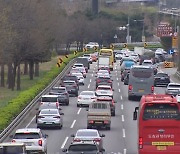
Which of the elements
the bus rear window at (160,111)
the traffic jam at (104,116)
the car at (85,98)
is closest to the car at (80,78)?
the traffic jam at (104,116)

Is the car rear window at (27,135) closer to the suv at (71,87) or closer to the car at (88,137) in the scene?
the car at (88,137)

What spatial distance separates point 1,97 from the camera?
6869 centimetres

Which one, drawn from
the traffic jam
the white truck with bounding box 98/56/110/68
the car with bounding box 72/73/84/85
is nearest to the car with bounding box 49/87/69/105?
the traffic jam

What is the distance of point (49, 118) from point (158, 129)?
677 inches

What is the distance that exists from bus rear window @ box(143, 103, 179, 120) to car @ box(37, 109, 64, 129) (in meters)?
16.4

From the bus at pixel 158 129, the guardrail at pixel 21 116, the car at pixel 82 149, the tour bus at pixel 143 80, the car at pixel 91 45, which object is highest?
the bus at pixel 158 129

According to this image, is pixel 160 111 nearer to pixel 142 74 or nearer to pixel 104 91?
pixel 104 91

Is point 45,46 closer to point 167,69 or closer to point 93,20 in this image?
point 167,69

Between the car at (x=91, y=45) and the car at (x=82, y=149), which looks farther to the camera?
the car at (x=91, y=45)

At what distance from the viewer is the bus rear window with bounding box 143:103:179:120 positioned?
33.1 metres

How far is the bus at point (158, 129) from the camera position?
108ft

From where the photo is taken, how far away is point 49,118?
4938cm

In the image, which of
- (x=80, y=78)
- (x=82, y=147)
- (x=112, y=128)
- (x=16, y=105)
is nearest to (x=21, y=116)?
(x=16, y=105)

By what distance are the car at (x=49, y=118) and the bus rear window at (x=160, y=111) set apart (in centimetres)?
1644
